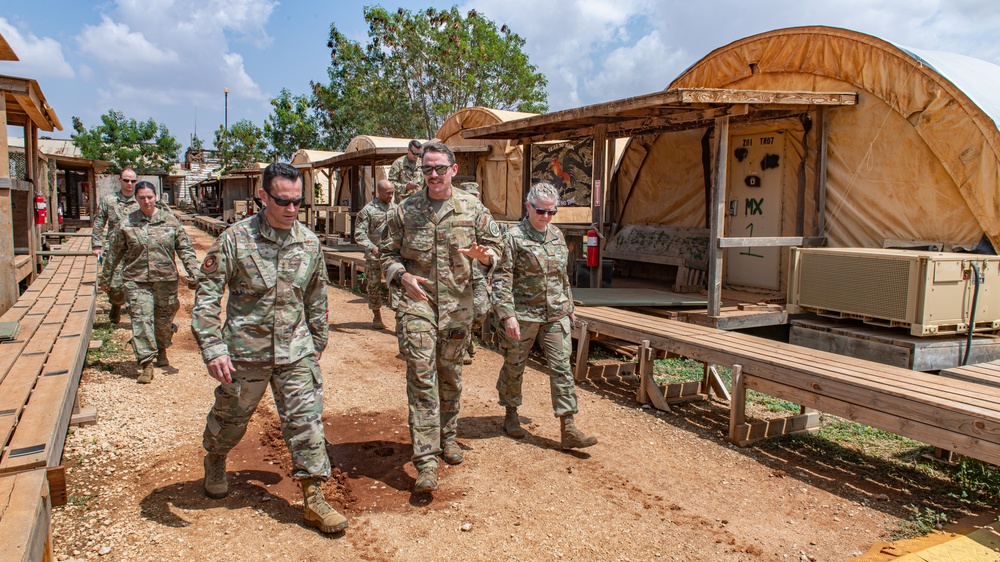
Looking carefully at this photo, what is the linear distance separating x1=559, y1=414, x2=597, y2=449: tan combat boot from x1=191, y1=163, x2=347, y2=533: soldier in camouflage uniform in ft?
6.32

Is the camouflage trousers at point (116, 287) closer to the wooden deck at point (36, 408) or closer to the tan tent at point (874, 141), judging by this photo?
the wooden deck at point (36, 408)

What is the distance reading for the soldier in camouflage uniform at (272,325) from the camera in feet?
12.1

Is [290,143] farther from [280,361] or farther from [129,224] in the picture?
[280,361]

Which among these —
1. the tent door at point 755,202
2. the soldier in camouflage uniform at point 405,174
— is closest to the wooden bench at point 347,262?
the soldier in camouflage uniform at point 405,174

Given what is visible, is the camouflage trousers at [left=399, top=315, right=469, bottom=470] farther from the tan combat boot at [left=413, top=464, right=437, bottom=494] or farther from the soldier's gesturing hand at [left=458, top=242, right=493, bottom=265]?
the soldier's gesturing hand at [left=458, top=242, right=493, bottom=265]

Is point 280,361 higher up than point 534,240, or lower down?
lower down

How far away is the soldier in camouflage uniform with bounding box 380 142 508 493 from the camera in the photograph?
4.31 metres

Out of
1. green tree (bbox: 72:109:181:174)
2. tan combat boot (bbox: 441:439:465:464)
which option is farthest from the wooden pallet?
green tree (bbox: 72:109:181:174)

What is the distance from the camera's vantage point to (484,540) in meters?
3.77

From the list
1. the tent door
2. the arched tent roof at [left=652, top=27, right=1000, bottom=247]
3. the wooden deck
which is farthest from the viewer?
the tent door

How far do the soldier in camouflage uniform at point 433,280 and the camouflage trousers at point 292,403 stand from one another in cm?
68

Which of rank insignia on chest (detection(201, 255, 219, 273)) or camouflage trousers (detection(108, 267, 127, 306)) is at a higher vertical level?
rank insignia on chest (detection(201, 255, 219, 273))

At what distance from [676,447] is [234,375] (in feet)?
10.8

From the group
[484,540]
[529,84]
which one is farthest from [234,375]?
[529,84]
